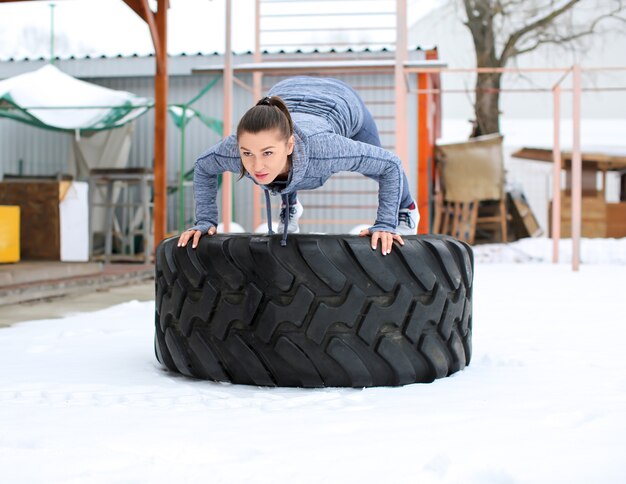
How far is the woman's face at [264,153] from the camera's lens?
1864 millimetres

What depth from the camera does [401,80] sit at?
247 inches

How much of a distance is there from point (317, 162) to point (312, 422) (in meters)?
0.77

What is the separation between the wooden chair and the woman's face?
754 cm

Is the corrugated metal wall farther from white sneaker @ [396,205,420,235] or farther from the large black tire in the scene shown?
the large black tire

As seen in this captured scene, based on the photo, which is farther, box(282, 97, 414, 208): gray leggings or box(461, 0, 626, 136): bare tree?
box(461, 0, 626, 136): bare tree

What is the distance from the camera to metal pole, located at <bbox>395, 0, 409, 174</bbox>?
19.8 ft

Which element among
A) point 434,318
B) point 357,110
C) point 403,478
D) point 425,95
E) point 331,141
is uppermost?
point 425,95

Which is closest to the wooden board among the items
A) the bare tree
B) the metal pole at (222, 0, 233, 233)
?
the metal pole at (222, 0, 233, 233)

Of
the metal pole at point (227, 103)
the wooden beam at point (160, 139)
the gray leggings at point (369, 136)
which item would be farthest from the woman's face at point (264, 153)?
the metal pole at point (227, 103)

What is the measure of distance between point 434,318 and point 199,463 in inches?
34.1

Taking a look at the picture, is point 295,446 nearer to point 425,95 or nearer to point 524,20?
point 425,95

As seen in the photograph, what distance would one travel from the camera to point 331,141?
79.7 inches

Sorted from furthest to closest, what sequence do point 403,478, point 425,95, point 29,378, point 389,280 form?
point 425,95
point 29,378
point 389,280
point 403,478

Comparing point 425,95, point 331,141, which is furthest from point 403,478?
point 425,95
